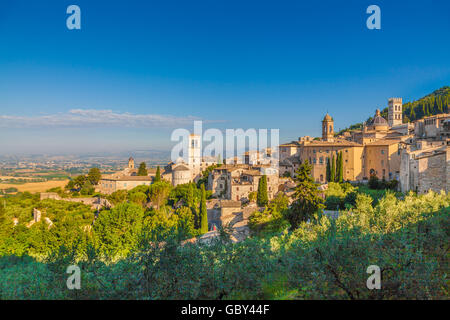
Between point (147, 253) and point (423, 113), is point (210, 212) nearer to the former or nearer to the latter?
point (147, 253)

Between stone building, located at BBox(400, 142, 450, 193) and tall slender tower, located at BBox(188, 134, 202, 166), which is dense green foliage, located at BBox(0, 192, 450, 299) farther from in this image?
tall slender tower, located at BBox(188, 134, 202, 166)

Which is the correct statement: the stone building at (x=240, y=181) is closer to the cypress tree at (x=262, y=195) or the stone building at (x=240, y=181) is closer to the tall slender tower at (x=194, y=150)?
the cypress tree at (x=262, y=195)

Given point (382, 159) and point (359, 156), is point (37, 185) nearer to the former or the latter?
point (359, 156)

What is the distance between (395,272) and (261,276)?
3.32m

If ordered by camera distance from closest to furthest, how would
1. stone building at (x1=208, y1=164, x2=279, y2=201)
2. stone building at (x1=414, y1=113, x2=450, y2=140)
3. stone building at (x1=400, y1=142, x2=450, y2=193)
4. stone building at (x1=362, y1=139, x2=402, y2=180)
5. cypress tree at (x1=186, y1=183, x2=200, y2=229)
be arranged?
stone building at (x1=400, y1=142, x2=450, y2=193), cypress tree at (x1=186, y1=183, x2=200, y2=229), stone building at (x1=362, y1=139, x2=402, y2=180), stone building at (x1=208, y1=164, x2=279, y2=201), stone building at (x1=414, y1=113, x2=450, y2=140)

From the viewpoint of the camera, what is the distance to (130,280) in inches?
283

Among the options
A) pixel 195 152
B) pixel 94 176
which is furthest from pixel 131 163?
pixel 195 152

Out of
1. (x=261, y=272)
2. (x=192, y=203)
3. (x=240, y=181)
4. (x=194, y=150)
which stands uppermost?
(x=194, y=150)

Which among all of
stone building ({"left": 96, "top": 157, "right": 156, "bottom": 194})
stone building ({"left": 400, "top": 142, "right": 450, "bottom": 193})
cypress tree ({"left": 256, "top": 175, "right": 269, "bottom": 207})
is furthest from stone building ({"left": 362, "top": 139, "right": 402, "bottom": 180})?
stone building ({"left": 96, "top": 157, "right": 156, "bottom": 194})

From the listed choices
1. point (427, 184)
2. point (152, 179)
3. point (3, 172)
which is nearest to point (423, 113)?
point (427, 184)

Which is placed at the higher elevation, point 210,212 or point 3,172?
point 3,172

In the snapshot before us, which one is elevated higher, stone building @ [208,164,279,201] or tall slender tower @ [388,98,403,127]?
tall slender tower @ [388,98,403,127]

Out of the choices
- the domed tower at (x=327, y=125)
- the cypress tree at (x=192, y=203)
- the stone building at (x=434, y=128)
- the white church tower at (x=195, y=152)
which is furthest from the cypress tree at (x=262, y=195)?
the white church tower at (x=195, y=152)

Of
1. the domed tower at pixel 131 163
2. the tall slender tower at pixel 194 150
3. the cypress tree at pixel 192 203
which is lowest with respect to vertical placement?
the cypress tree at pixel 192 203
